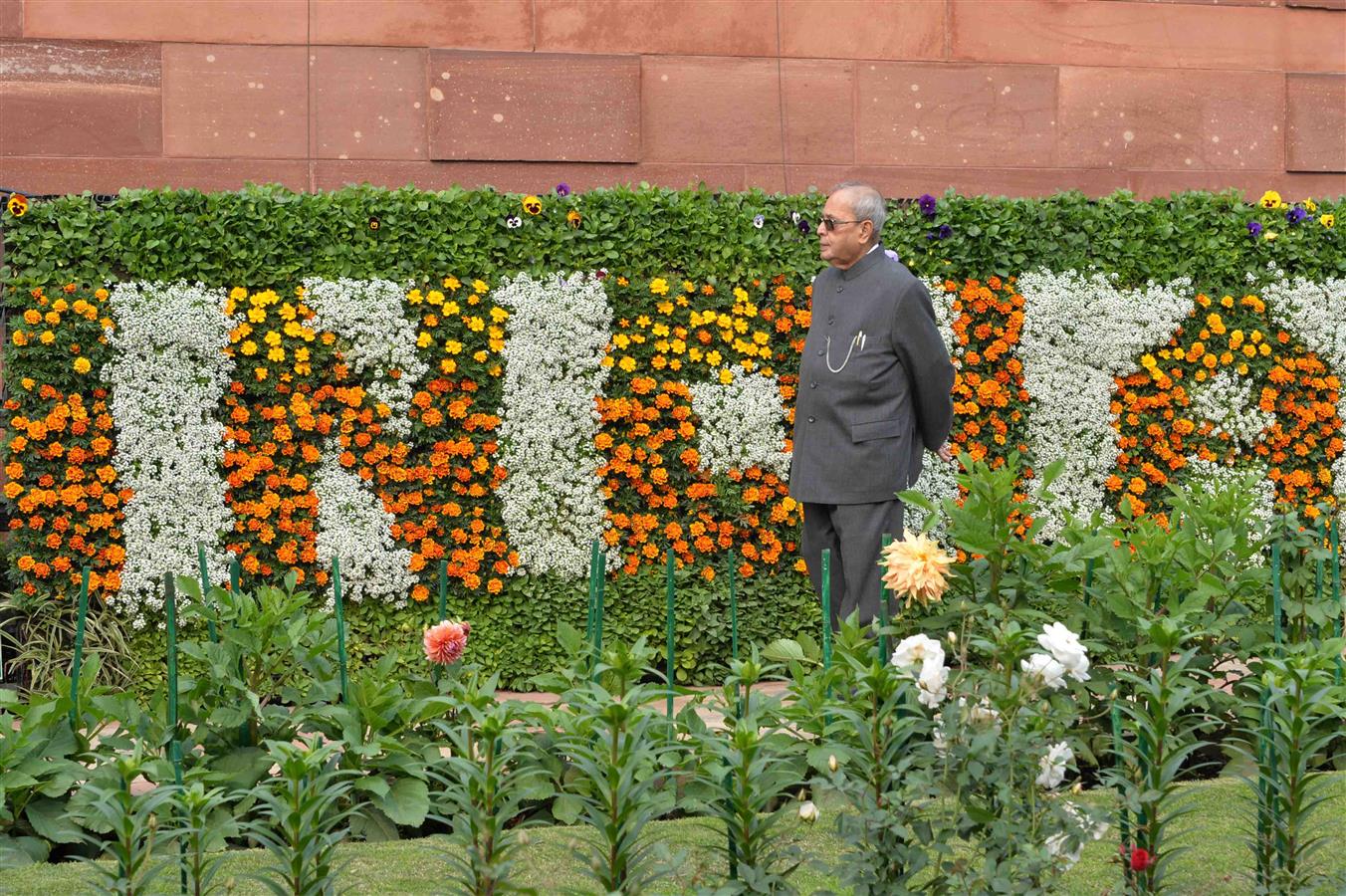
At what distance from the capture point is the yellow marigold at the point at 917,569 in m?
3.66

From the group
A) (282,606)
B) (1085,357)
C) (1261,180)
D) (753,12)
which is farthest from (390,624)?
(1261,180)

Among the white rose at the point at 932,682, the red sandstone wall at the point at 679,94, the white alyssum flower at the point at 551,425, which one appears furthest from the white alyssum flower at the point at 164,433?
the white rose at the point at 932,682

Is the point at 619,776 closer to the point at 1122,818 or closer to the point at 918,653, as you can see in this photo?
the point at 918,653

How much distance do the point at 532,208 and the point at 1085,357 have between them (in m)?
2.78

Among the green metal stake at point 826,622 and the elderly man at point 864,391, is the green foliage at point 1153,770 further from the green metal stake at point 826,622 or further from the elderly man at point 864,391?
the elderly man at point 864,391

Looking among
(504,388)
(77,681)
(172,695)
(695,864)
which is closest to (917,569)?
(695,864)

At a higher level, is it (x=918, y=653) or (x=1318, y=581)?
(x=918, y=653)

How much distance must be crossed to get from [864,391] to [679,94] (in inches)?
161

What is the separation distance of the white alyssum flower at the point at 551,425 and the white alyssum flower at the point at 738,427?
19.1 inches

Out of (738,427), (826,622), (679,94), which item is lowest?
(826,622)

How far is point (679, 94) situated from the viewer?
28.8 ft

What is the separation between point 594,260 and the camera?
6676mm

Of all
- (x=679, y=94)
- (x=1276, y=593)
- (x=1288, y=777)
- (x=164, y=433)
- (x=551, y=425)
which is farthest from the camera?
(x=679, y=94)

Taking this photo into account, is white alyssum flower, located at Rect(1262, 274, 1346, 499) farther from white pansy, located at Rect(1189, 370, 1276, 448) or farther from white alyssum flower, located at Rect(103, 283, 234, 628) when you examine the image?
white alyssum flower, located at Rect(103, 283, 234, 628)
